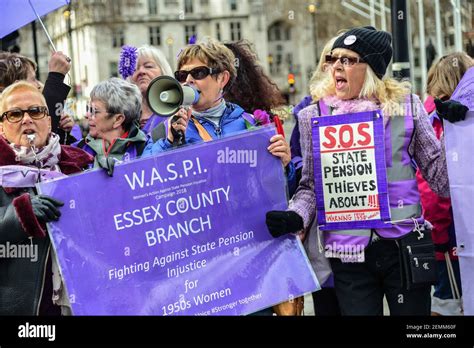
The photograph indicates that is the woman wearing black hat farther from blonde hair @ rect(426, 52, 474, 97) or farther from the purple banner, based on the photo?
blonde hair @ rect(426, 52, 474, 97)

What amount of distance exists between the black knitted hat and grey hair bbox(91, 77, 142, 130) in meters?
0.95

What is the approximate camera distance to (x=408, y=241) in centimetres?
372

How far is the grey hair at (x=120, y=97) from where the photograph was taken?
417cm

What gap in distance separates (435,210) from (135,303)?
169cm

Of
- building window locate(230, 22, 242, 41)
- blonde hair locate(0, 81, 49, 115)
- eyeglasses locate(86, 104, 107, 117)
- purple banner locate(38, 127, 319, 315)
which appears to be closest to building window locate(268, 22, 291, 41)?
building window locate(230, 22, 242, 41)

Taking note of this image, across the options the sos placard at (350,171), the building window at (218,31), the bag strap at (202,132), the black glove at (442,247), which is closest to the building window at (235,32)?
the building window at (218,31)

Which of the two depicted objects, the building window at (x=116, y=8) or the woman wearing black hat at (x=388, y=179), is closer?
the woman wearing black hat at (x=388, y=179)

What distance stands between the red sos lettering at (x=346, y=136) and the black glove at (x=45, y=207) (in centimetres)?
103

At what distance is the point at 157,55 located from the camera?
438 cm

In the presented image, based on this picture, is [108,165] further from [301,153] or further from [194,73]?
[301,153]

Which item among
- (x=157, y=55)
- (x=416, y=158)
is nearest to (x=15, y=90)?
(x=157, y=55)

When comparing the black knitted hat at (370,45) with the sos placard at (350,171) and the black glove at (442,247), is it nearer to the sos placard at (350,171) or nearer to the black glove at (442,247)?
the sos placard at (350,171)

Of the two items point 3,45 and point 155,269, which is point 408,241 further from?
point 3,45

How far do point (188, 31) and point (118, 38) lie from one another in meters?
0.31
